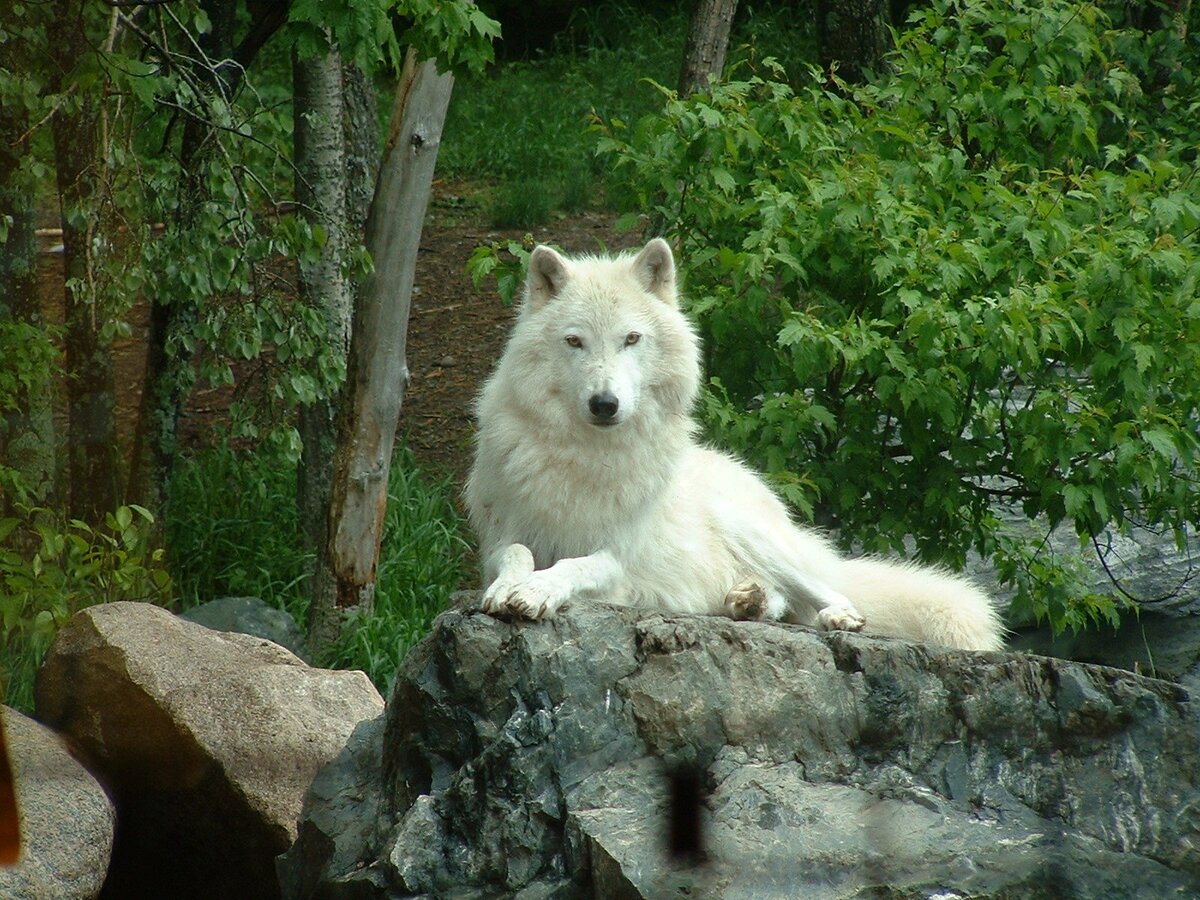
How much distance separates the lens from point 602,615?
421 centimetres

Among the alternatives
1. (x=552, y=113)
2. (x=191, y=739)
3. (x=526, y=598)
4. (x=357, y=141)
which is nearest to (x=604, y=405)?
(x=526, y=598)

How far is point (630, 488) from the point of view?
4.76 metres

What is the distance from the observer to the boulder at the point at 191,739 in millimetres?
5242

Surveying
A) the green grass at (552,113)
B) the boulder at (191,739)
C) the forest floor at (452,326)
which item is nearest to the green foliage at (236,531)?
the forest floor at (452,326)

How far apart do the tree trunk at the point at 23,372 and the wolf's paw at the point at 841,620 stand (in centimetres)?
379

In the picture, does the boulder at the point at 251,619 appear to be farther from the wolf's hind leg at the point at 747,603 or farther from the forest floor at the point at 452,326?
the wolf's hind leg at the point at 747,603

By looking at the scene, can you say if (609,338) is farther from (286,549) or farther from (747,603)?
(286,549)

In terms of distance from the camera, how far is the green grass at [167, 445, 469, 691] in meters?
7.22

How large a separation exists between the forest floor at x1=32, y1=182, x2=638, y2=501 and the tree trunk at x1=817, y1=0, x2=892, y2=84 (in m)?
2.46

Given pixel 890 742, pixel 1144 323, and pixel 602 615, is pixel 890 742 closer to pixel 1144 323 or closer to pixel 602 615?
pixel 602 615

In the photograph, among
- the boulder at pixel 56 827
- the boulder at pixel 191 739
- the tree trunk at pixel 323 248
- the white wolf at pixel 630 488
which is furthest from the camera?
the tree trunk at pixel 323 248

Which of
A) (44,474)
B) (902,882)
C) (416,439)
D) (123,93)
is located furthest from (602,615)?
(416,439)

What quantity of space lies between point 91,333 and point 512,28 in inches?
442

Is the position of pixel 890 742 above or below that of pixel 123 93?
below
